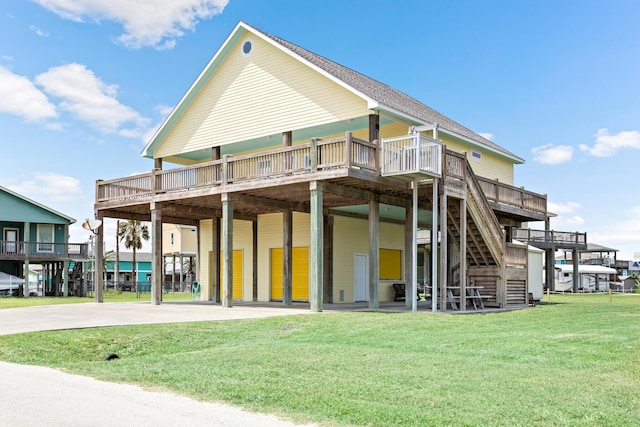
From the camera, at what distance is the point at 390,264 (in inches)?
1130

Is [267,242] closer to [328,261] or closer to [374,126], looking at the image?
[328,261]

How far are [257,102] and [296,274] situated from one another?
6916 mm

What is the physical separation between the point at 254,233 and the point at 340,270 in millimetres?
3865

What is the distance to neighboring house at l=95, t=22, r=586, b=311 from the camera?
62.9 feet

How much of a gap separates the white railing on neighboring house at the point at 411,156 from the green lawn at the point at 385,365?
4302mm

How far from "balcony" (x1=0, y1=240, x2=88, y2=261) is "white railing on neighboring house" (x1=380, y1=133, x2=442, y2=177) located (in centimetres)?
3215

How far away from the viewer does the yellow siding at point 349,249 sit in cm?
2619

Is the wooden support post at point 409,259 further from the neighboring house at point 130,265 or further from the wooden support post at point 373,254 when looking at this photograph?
the neighboring house at point 130,265

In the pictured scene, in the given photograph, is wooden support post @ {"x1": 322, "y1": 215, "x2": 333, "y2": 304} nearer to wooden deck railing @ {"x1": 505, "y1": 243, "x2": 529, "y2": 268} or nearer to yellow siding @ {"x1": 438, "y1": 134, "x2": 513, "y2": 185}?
yellow siding @ {"x1": 438, "y1": 134, "x2": 513, "y2": 185}

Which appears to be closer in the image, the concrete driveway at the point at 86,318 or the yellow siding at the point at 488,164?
the concrete driveway at the point at 86,318

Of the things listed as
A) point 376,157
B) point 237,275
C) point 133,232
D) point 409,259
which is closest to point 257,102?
point 376,157

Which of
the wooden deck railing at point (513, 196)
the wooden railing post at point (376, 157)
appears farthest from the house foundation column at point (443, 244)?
the wooden deck railing at point (513, 196)

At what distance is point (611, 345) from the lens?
11664mm

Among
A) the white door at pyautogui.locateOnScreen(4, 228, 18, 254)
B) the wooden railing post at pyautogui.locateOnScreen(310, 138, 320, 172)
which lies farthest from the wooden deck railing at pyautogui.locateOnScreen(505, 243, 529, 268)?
the white door at pyautogui.locateOnScreen(4, 228, 18, 254)
